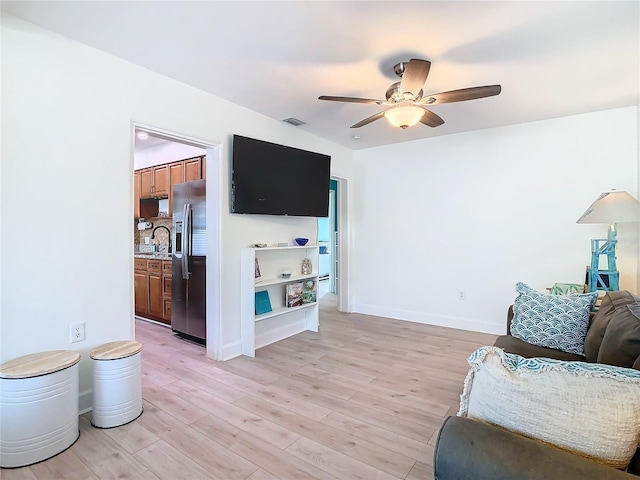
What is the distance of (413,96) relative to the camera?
2.42 meters

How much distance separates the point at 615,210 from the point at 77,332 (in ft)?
14.1

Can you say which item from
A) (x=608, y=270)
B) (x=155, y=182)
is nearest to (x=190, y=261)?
(x=155, y=182)

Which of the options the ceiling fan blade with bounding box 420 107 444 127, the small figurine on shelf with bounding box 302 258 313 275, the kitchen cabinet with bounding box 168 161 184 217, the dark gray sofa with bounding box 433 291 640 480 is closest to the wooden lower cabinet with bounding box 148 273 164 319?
the kitchen cabinet with bounding box 168 161 184 217

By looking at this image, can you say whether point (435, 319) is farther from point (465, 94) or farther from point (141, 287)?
point (141, 287)

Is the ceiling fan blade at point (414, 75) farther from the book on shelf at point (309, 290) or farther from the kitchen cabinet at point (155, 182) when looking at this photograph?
the kitchen cabinet at point (155, 182)

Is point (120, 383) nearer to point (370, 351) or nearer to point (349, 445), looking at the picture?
point (349, 445)

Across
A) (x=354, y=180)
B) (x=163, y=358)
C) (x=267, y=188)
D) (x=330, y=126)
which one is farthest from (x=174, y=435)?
(x=354, y=180)

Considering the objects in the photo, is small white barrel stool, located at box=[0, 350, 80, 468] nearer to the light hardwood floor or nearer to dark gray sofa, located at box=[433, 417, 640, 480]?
the light hardwood floor

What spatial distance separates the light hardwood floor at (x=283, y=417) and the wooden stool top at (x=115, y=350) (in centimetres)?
45

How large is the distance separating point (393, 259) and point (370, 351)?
178 cm

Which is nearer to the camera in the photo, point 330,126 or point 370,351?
point 370,351

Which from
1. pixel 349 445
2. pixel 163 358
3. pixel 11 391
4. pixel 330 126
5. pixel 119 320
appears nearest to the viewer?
pixel 11 391

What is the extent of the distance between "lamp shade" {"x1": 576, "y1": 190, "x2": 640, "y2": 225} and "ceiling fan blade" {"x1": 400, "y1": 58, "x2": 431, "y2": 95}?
1998 mm

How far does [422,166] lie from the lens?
4676 millimetres
